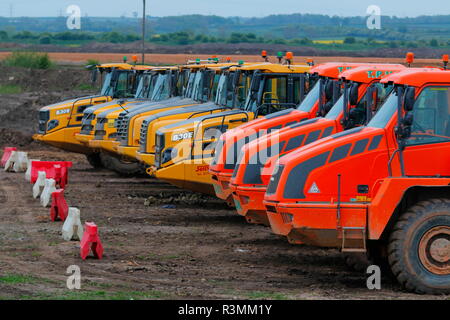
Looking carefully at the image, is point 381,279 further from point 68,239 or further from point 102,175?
point 102,175

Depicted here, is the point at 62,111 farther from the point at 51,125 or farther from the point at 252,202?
the point at 252,202

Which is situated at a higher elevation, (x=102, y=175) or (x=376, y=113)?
(x=376, y=113)

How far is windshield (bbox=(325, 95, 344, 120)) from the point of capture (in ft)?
49.5

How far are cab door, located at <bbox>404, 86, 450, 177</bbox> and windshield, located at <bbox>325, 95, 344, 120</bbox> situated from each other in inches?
100

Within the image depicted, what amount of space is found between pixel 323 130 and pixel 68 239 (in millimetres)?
4402

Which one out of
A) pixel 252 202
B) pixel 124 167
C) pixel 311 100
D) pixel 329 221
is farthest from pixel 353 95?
pixel 124 167

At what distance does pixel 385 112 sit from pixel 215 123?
680 centimetres

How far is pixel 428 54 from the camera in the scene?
56500mm

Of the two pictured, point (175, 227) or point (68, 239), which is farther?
point (175, 227)

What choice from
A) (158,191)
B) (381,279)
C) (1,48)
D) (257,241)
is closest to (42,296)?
(381,279)

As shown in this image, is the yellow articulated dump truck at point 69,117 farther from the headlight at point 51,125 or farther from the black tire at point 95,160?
the black tire at point 95,160

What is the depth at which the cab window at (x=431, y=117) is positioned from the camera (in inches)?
495

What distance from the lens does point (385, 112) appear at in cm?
1298

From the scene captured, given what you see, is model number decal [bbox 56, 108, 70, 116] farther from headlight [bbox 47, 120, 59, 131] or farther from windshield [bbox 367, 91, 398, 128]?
windshield [bbox 367, 91, 398, 128]
